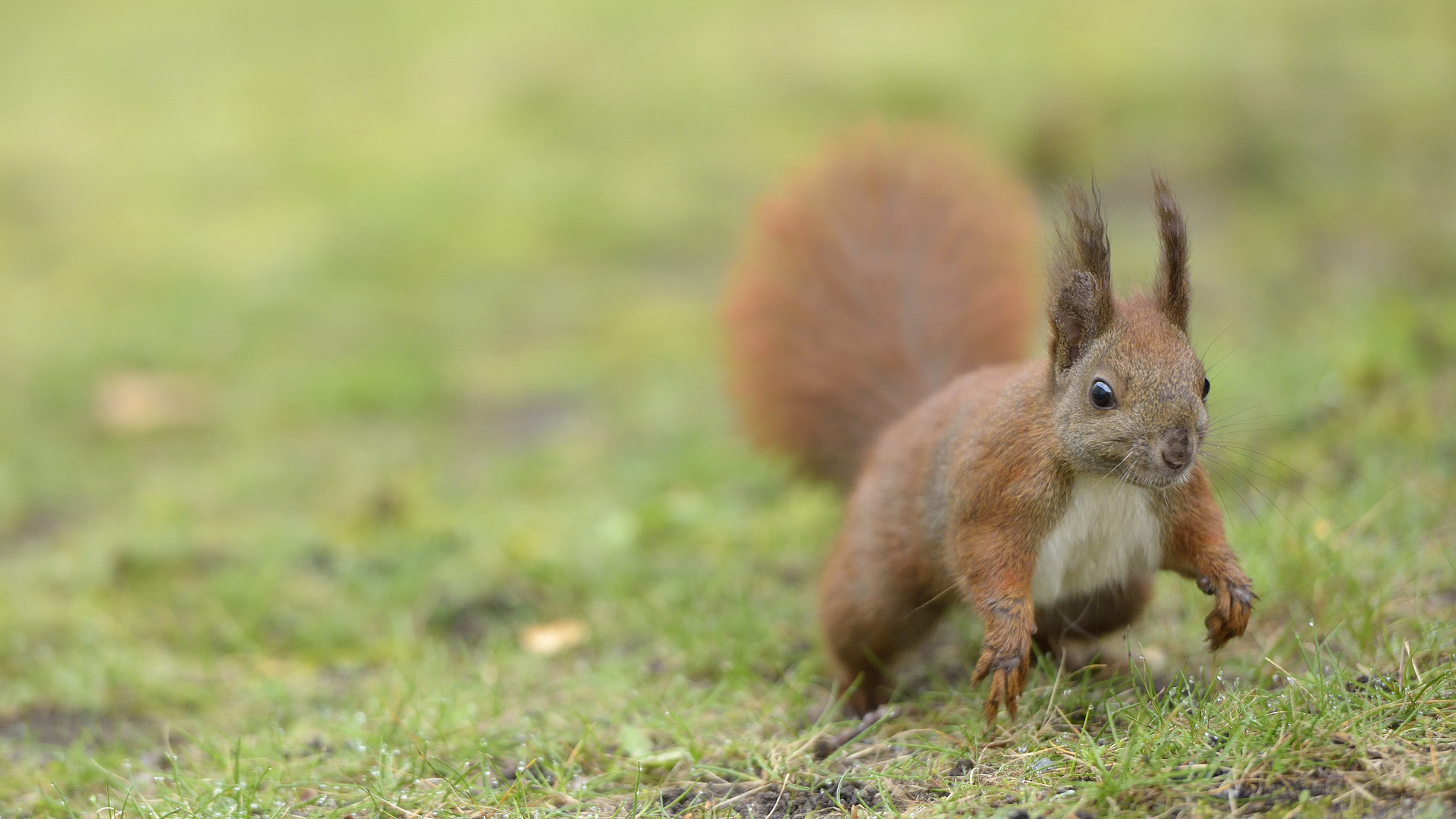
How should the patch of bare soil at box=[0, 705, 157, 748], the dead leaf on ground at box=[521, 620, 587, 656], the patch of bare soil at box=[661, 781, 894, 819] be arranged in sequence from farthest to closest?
1. the dead leaf on ground at box=[521, 620, 587, 656]
2. the patch of bare soil at box=[0, 705, 157, 748]
3. the patch of bare soil at box=[661, 781, 894, 819]

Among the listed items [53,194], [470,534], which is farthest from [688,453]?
[53,194]

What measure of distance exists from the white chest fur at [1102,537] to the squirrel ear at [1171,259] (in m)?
0.30

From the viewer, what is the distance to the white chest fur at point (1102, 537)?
2.11 m

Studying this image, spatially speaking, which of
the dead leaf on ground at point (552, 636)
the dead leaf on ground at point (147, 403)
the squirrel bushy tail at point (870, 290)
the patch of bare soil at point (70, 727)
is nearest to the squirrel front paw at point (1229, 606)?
the squirrel bushy tail at point (870, 290)

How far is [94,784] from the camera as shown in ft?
8.02

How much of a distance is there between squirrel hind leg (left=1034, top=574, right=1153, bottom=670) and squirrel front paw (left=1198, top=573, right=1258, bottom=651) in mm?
163

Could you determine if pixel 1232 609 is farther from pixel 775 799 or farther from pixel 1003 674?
pixel 775 799

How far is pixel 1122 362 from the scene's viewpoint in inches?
80.0

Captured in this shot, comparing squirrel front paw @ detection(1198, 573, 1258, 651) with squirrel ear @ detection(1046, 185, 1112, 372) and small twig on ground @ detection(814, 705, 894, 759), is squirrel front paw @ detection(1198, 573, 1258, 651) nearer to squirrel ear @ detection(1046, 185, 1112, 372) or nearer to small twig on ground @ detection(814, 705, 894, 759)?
squirrel ear @ detection(1046, 185, 1112, 372)

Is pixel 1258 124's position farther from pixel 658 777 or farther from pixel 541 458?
pixel 658 777

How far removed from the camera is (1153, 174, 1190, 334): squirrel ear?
6.73 ft

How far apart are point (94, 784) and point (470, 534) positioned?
1.36 metres

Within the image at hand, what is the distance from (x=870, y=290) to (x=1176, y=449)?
3.92 ft

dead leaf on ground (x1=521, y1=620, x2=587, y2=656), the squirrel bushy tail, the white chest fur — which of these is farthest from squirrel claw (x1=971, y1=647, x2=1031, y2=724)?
dead leaf on ground (x1=521, y1=620, x2=587, y2=656)
